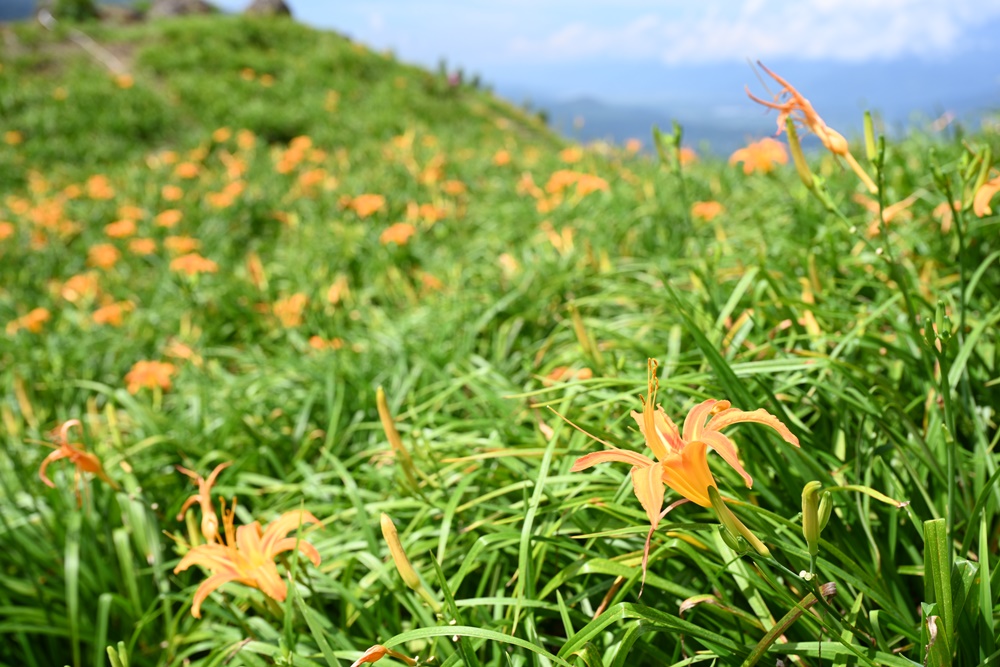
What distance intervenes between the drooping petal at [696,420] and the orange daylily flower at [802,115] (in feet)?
2.00

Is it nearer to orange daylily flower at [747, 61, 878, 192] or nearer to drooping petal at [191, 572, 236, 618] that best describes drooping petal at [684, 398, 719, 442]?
orange daylily flower at [747, 61, 878, 192]

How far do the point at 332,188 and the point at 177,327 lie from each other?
93.1 inches

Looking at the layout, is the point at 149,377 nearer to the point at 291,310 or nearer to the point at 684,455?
the point at 291,310

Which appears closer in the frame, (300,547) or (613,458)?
(613,458)

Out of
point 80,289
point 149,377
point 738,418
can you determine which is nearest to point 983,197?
point 738,418

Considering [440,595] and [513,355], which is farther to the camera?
[513,355]

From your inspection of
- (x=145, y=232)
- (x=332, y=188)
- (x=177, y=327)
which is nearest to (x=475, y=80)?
(x=332, y=188)

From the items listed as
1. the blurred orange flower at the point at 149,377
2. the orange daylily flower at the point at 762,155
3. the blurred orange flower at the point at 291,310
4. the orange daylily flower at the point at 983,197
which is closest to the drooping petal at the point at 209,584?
the orange daylily flower at the point at 983,197

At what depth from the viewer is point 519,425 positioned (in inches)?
64.6

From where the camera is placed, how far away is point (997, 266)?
74.0 inches

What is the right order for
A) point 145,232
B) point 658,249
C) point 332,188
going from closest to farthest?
point 658,249
point 145,232
point 332,188

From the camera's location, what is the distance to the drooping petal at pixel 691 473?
692mm

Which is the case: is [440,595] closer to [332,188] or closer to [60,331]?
[60,331]

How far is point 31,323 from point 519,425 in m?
2.78
